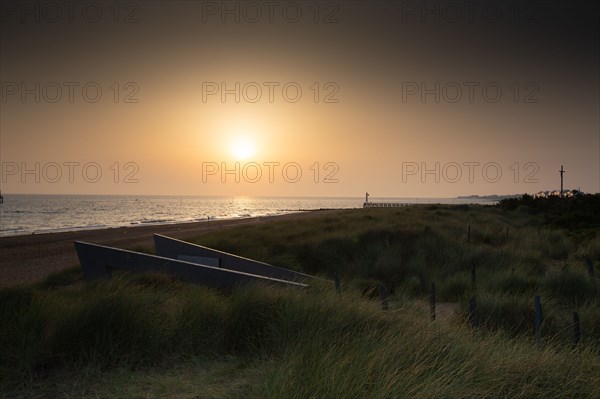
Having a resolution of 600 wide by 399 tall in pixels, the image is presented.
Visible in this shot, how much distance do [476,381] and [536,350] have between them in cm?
142

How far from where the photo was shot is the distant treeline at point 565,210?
29.6m

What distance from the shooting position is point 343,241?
1873cm

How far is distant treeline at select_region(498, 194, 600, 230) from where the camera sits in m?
29.6

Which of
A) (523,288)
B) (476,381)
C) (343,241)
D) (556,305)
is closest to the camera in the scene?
(476,381)

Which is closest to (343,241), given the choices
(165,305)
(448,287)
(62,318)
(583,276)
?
(448,287)

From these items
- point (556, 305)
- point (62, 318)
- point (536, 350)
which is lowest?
point (556, 305)

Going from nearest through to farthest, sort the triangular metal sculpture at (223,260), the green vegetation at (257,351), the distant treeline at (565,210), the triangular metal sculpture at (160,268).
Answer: the green vegetation at (257,351), the triangular metal sculpture at (160,268), the triangular metal sculpture at (223,260), the distant treeline at (565,210)

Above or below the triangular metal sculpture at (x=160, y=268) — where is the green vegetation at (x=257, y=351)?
below

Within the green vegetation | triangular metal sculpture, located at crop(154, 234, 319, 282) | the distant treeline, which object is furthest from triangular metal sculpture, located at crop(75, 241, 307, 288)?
the distant treeline

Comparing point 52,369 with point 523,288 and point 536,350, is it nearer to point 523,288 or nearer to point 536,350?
point 536,350

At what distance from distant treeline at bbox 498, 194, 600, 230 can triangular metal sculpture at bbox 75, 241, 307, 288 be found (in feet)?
85.6

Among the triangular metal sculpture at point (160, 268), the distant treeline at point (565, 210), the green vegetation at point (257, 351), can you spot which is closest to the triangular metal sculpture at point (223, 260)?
the triangular metal sculpture at point (160, 268)

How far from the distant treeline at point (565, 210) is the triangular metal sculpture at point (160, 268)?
85.6 ft

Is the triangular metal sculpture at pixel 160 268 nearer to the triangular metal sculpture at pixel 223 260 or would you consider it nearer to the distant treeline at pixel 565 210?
the triangular metal sculpture at pixel 223 260
